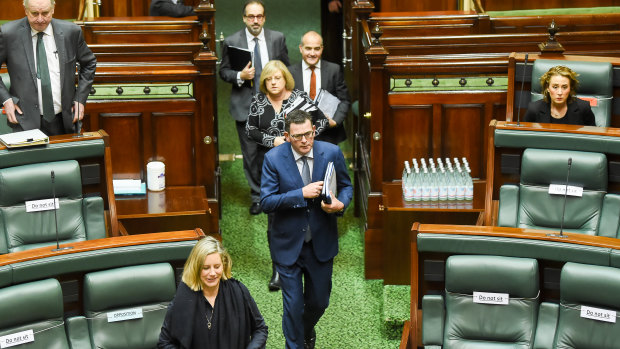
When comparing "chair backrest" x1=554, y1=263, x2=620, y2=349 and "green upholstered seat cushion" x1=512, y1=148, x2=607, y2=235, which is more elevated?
"green upholstered seat cushion" x1=512, y1=148, x2=607, y2=235

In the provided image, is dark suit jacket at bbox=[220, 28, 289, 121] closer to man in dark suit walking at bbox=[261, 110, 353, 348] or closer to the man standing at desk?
the man standing at desk

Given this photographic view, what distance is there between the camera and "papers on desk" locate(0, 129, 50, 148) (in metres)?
4.25

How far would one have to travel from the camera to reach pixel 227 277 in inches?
134

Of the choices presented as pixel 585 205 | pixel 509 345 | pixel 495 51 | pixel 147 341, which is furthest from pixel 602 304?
pixel 495 51

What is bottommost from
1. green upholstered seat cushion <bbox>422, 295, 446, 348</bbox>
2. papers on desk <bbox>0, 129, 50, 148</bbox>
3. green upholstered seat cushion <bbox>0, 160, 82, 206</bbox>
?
green upholstered seat cushion <bbox>422, 295, 446, 348</bbox>

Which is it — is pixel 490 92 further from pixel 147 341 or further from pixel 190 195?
pixel 147 341

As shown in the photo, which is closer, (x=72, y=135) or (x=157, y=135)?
(x=72, y=135)

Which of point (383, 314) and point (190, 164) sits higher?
point (190, 164)

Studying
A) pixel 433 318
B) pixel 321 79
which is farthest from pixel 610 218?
pixel 321 79

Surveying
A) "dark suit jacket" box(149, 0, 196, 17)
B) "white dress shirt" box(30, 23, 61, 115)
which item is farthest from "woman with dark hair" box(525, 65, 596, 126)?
"dark suit jacket" box(149, 0, 196, 17)

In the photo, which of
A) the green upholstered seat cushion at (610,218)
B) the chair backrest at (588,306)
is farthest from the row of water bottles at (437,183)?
the chair backrest at (588,306)

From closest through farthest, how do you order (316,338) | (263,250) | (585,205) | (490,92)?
(585,205) → (316,338) → (490,92) → (263,250)

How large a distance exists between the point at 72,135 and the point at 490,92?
2136 mm

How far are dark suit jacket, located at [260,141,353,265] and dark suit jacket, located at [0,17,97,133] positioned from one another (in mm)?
1146
